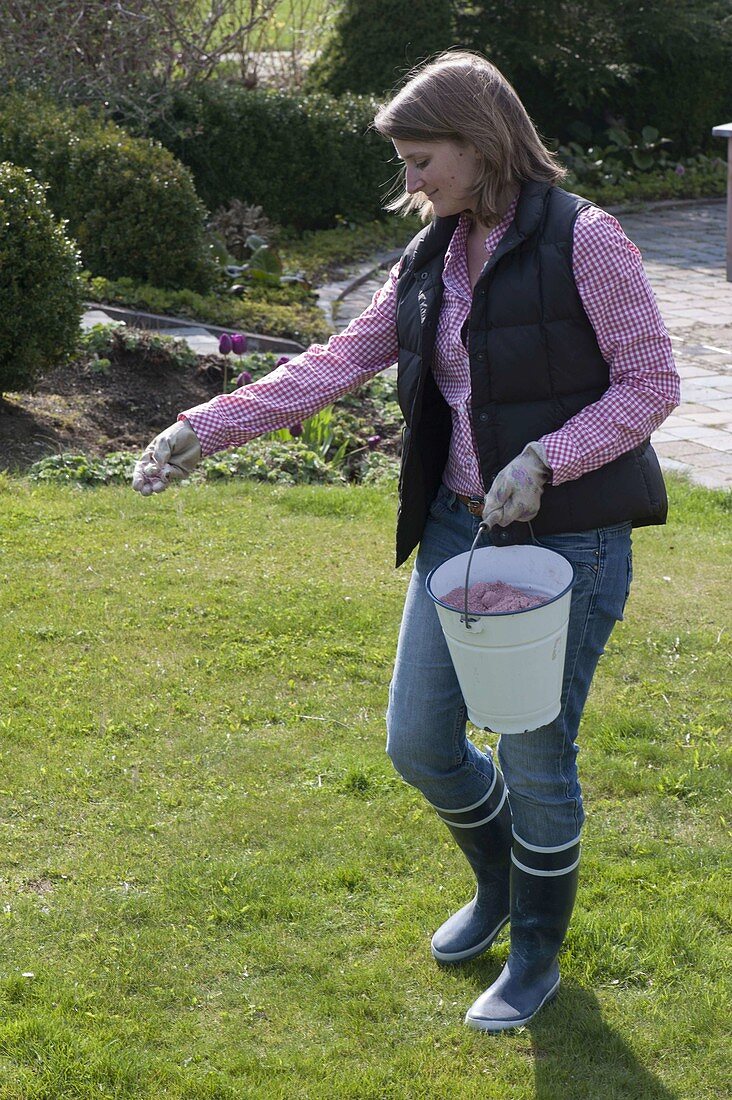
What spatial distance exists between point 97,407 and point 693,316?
17.4 feet

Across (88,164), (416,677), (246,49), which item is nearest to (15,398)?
(88,164)

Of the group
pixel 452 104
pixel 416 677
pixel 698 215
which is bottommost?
pixel 698 215

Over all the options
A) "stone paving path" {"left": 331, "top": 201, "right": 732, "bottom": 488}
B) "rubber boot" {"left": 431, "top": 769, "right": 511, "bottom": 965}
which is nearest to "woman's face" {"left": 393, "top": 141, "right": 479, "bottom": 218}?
"rubber boot" {"left": 431, "top": 769, "right": 511, "bottom": 965}

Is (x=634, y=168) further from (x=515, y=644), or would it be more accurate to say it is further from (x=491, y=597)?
(x=515, y=644)

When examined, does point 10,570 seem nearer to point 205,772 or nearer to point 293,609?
point 293,609

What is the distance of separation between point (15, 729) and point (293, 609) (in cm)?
131

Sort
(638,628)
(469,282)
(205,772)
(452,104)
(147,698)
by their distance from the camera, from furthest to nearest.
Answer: (638,628), (147,698), (205,772), (469,282), (452,104)

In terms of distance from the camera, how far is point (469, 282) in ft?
9.13

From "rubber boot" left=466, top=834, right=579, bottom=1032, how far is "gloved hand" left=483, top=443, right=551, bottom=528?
781 millimetres

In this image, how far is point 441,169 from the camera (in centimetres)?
264

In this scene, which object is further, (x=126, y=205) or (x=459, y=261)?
(x=126, y=205)

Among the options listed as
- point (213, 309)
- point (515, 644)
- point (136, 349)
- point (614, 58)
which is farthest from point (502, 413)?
point (614, 58)

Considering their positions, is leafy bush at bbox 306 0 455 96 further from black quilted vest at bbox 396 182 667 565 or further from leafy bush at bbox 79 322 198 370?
black quilted vest at bbox 396 182 667 565

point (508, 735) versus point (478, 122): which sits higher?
point (478, 122)
